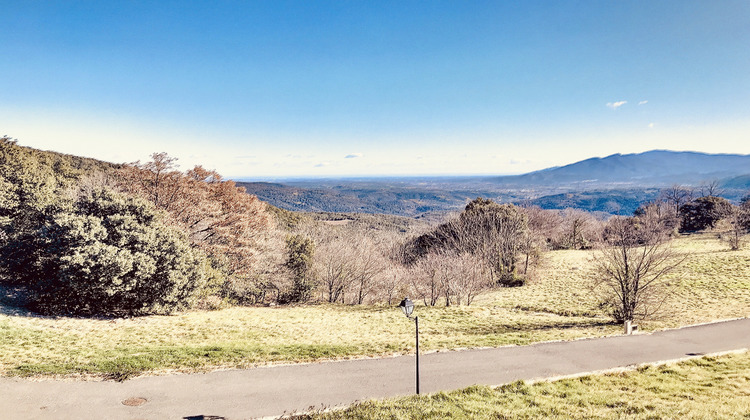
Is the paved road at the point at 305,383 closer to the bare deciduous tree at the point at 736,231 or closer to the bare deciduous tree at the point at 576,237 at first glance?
the bare deciduous tree at the point at 736,231

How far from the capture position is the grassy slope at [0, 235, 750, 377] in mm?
9797

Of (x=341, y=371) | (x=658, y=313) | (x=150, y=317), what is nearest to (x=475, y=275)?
(x=658, y=313)

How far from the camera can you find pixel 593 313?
20062 millimetres

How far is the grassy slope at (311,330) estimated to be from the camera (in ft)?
32.1

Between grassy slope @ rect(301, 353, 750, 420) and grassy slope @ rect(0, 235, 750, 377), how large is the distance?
3.68 metres

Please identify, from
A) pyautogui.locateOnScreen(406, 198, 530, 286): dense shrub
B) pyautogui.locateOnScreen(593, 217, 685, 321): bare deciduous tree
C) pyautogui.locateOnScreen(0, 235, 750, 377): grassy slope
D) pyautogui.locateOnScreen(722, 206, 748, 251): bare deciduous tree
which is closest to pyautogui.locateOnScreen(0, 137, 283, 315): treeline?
pyautogui.locateOnScreen(0, 235, 750, 377): grassy slope

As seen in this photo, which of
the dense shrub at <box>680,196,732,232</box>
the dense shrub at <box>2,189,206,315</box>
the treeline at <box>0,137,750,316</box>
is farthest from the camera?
the dense shrub at <box>680,196,732,232</box>

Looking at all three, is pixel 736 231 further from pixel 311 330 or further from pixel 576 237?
pixel 311 330

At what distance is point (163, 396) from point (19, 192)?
2301 centimetres

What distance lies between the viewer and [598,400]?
25.7 feet

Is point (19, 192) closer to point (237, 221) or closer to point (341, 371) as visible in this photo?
point (237, 221)

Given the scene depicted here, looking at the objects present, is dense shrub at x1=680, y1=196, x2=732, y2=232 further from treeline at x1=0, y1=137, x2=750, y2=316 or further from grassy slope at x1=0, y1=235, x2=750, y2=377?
grassy slope at x1=0, y1=235, x2=750, y2=377

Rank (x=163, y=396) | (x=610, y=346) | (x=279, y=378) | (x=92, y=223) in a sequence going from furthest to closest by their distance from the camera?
(x=92, y=223)
(x=610, y=346)
(x=279, y=378)
(x=163, y=396)

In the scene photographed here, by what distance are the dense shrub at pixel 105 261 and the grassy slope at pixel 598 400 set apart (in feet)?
38.5
